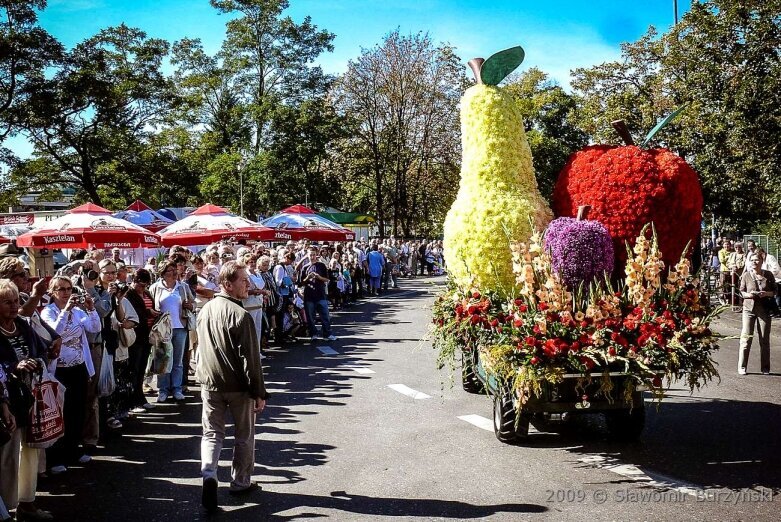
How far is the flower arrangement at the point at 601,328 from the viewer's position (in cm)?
568

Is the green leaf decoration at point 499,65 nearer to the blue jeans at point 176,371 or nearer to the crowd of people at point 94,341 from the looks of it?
the crowd of people at point 94,341

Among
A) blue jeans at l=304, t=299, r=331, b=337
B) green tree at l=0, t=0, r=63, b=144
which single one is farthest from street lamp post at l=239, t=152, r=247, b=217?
blue jeans at l=304, t=299, r=331, b=337

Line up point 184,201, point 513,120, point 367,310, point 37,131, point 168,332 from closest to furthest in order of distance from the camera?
point 513,120, point 168,332, point 367,310, point 37,131, point 184,201

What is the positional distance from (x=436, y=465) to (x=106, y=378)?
3475mm

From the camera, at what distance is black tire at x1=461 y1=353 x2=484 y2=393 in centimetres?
768

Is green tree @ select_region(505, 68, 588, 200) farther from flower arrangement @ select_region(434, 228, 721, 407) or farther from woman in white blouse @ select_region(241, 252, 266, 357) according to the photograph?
flower arrangement @ select_region(434, 228, 721, 407)

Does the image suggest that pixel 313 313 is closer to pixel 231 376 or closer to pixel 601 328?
pixel 231 376

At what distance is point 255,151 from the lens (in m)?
42.8

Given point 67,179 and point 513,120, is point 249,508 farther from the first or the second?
point 67,179

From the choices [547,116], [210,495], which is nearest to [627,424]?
[210,495]

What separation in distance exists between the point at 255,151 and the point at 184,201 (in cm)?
533

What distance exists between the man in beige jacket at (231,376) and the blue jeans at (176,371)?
3.68 meters

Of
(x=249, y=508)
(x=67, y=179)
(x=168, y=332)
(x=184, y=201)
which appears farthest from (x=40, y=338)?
(x=184, y=201)

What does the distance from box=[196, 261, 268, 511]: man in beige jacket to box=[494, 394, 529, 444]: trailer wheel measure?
2438mm
